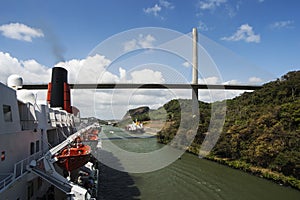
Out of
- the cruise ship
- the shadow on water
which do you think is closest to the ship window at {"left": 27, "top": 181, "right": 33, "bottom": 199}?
the cruise ship

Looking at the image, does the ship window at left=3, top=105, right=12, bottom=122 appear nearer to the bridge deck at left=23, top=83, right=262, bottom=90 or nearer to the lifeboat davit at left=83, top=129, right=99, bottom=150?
the lifeboat davit at left=83, top=129, right=99, bottom=150

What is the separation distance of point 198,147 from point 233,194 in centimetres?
825

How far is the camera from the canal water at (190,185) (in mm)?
7812

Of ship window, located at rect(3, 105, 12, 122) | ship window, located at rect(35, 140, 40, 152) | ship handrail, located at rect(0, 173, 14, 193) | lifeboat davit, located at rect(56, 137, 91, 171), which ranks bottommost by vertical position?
lifeboat davit, located at rect(56, 137, 91, 171)

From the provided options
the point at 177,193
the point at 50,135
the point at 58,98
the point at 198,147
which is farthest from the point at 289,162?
the point at 58,98

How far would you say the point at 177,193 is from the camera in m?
8.06

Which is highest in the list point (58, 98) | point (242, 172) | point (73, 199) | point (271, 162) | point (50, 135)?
point (58, 98)

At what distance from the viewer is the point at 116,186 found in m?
8.71

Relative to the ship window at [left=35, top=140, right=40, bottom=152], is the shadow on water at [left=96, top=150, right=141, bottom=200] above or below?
below

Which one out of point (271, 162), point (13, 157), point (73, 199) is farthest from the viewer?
point (271, 162)

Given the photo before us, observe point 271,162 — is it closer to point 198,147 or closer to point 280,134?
point 280,134

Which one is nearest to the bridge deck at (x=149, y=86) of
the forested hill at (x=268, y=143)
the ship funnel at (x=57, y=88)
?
the forested hill at (x=268, y=143)

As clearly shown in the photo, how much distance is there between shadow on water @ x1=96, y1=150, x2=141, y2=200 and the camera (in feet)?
24.8

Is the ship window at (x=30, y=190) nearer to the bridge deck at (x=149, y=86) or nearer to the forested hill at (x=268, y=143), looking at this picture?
the forested hill at (x=268, y=143)
